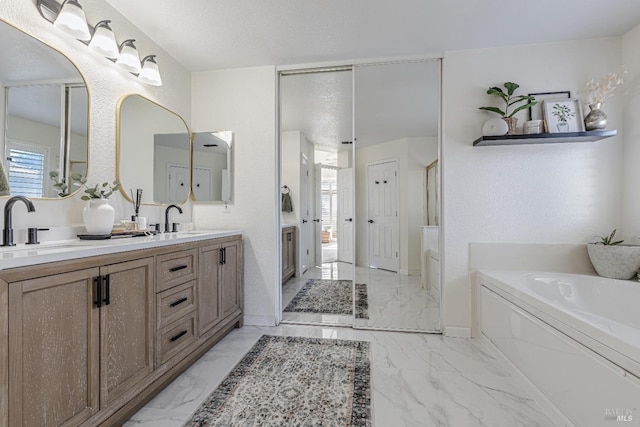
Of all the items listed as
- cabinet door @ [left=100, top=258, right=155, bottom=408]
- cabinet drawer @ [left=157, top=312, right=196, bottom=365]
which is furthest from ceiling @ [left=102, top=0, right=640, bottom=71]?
cabinet drawer @ [left=157, top=312, right=196, bottom=365]

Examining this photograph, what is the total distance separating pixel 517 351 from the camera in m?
1.82

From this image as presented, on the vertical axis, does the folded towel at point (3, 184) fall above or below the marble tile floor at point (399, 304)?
above

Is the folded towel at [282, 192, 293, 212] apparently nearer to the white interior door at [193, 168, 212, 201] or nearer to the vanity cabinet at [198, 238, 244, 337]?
the white interior door at [193, 168, 212, 201]

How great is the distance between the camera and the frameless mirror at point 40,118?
4.53ft

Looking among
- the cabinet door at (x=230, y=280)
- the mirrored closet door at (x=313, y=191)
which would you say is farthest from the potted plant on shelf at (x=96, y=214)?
the mirrored closet door at (x=313, y=191)

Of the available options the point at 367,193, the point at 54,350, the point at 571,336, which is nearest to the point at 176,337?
the point at 54,350

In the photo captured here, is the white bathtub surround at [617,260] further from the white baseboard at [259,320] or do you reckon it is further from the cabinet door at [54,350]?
the cabinet door at [54,350]

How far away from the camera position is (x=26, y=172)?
1.45 m

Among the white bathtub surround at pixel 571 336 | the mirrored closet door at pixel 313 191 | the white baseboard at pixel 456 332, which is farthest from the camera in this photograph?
the mirrored closet door at pixel 313 191

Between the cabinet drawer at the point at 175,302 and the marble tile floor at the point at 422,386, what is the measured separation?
43 cm

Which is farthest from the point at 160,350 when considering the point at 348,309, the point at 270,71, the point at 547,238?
the point at 547,238

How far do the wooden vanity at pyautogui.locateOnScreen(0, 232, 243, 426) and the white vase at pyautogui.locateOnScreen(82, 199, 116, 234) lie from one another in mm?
373

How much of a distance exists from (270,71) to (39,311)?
2.51 m

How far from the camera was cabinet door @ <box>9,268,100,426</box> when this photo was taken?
0.94 m
